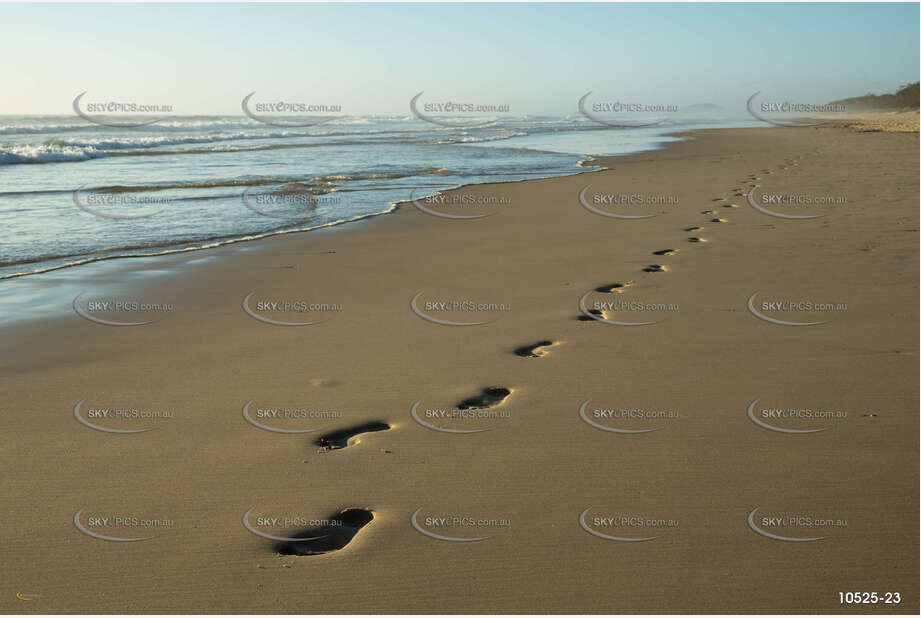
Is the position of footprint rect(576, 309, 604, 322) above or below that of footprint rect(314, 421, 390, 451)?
above

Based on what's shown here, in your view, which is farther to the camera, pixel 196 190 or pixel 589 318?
pixel 196 190

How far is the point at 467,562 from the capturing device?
8.30 feet

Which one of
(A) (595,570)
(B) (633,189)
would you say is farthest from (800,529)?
(B) (633,189)

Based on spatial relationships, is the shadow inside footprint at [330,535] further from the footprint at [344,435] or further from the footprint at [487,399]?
the footprint at [487,399]

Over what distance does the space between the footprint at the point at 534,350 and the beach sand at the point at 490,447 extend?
0.20 feet

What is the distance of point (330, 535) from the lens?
2684 mm

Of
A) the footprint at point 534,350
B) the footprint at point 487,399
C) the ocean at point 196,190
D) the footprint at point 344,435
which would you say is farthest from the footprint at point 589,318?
the ocean at point 196,190

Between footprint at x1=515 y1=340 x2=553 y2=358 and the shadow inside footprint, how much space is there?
1905mm

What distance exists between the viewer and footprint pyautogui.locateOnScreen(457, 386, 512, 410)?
3.75 m

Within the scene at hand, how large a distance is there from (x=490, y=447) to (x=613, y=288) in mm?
3012

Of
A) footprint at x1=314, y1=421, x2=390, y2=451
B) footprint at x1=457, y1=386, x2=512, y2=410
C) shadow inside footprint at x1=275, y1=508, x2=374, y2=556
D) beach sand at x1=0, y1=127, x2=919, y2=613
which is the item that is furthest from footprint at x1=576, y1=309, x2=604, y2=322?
shadow inside footprint at x1=275, y1=508, x2=374, y2=556

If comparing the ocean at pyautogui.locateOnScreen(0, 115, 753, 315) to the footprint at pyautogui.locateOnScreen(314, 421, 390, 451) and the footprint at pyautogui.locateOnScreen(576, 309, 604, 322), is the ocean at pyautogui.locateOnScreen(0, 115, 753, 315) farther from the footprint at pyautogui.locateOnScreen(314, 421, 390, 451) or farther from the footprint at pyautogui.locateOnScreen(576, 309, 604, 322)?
the footprint at pyautogui.locateOnScreen(576, 309, 604, 322)

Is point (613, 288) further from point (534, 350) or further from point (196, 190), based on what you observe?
point (196, 190)

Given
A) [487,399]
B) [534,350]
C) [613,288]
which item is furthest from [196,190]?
[487,399]
